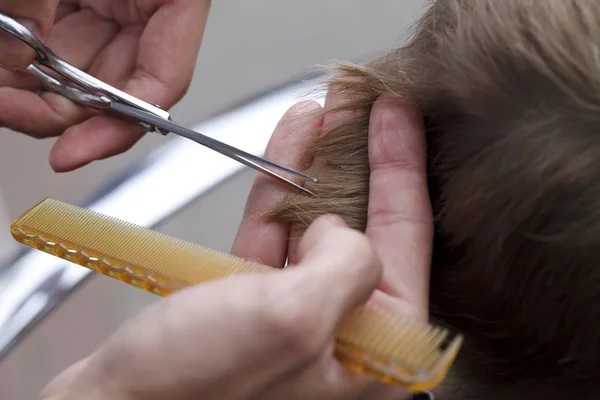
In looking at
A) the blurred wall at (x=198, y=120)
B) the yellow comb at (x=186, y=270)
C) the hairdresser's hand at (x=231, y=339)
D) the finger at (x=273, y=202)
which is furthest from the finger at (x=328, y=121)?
the blurred wall at (x=198, y=120)

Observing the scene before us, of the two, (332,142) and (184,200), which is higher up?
(332,142)

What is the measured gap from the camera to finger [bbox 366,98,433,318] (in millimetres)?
532

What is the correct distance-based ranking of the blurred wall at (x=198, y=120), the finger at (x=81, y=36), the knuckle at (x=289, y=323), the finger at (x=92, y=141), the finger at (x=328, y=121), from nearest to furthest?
the knuckle at (x=289, y=323) → the finger at (x=328, y=121) → the finger at (x=92, y=141) → the finger at (x=81, y=36) → the blurred wall at (x=198, y=120)

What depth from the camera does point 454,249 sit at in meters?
0.54

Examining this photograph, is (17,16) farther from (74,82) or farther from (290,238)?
(290,238)

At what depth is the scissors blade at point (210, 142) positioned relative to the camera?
672mm

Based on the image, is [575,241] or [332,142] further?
[332,142]

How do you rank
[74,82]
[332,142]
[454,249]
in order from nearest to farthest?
1. [454,249]
2. [332,142]
3. [74,82]

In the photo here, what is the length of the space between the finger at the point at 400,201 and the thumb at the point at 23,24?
393 millimetres

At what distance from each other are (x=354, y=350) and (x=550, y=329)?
6.4 inches

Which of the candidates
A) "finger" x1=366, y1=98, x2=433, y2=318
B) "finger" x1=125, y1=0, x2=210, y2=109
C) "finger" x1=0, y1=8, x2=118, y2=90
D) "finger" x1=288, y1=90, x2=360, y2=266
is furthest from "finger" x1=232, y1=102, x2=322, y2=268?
"finger" x1=0, y1=8, x2=118, y2=90

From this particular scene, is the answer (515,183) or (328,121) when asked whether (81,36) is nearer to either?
(328,121)

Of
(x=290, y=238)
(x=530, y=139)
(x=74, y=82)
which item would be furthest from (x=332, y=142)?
(x=74, y=82)

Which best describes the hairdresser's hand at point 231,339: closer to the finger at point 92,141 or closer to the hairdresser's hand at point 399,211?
the hairdresser's hand at point 399,211
